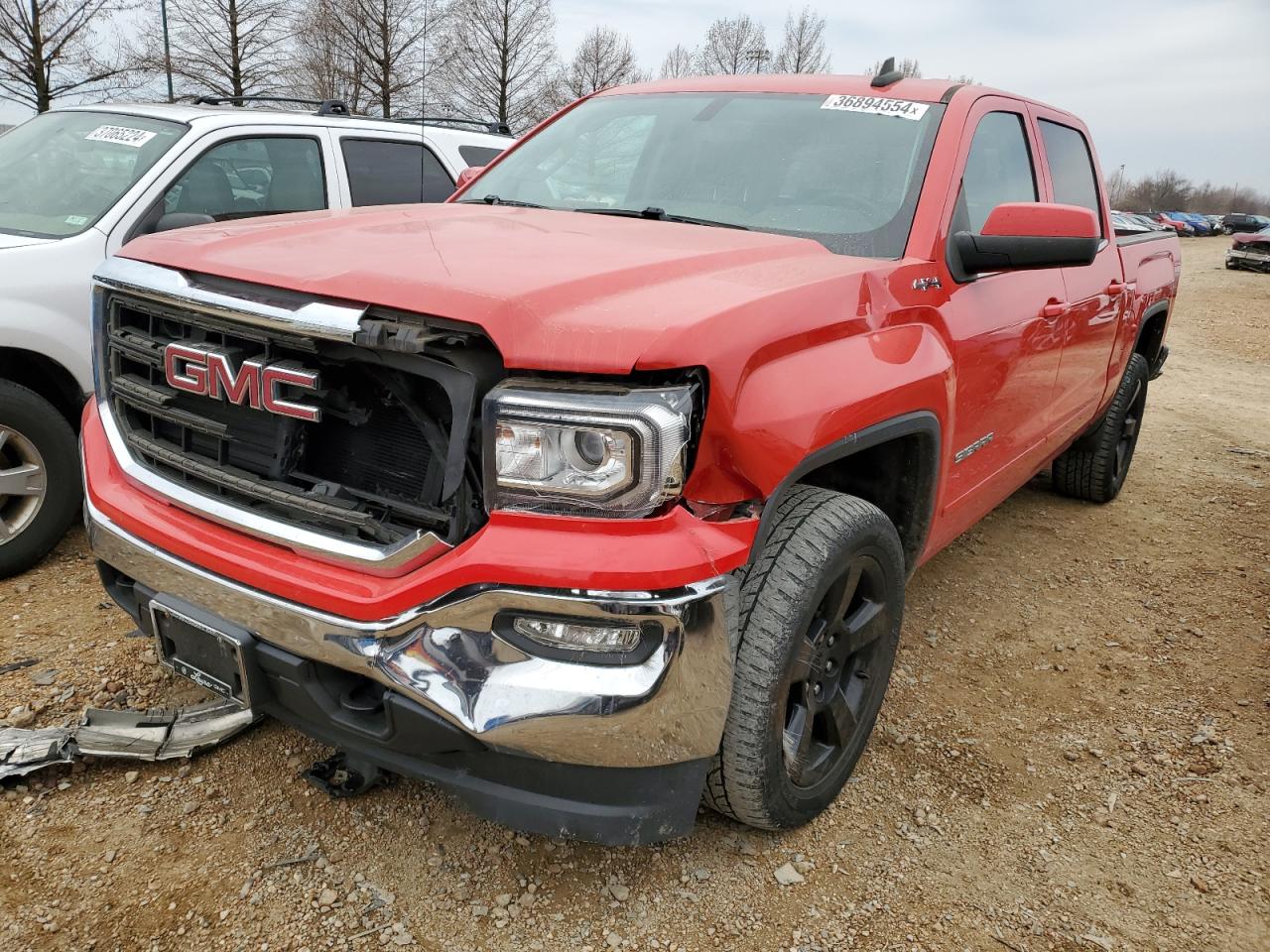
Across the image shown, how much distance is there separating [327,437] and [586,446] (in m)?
0.64

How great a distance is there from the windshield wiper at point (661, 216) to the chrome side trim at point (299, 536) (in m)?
1.41

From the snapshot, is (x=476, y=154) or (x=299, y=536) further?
(x=476, y=154)

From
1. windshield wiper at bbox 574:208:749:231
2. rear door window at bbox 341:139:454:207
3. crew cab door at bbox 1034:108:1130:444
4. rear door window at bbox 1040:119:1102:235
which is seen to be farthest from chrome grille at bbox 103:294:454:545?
rear door window at bbox 1040:119:1102:235

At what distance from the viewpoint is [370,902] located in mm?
2137

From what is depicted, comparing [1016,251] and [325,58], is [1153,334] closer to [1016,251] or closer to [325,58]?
[1016,251]

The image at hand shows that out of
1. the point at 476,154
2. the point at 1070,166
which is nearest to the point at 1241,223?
the point at 1070,166

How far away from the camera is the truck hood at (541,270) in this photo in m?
1.70

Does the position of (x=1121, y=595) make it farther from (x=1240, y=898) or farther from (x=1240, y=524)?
(x=1240, y=898)

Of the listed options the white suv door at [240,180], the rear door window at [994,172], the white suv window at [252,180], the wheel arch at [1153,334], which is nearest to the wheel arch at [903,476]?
the rear door window at [994,172]

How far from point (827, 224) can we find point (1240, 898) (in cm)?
201

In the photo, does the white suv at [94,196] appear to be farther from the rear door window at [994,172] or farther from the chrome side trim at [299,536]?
the rear door window at [994,172]

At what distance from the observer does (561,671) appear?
170 centimetres

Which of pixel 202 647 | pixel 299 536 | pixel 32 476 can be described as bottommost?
pixel 32 476

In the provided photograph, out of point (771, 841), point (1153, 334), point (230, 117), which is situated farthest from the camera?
point (1153, 334)
